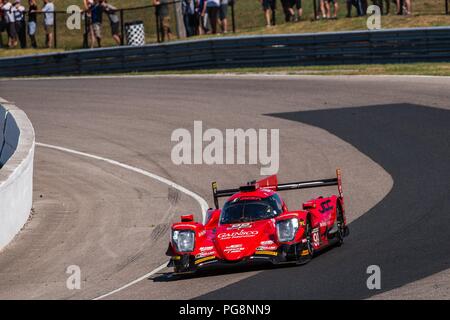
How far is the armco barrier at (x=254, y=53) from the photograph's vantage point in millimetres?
32250

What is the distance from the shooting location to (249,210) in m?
14.0

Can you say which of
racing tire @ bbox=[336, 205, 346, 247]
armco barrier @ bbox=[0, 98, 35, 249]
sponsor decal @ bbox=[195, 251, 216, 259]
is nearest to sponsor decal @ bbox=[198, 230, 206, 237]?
sponsor decal @ bbox=[195, 251, 216, 259]

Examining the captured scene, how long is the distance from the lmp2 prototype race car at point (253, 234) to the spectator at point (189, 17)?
1015 inches

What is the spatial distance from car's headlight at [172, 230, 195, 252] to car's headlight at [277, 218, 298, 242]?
1.14 m

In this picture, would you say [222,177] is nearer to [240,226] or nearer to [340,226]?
[340,226]

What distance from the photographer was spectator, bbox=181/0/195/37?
39.6 m

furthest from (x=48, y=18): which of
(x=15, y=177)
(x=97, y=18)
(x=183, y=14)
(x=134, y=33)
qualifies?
(x=15, y=177)

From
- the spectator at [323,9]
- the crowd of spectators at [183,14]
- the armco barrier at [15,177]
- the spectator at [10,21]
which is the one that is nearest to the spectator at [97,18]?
the crowd of spectators at [183,14]

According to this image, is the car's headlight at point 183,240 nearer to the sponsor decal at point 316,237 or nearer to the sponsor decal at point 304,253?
the sponsor decal at point 304,253

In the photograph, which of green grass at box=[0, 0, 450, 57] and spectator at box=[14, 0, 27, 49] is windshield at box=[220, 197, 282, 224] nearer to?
green grass at box=[0, 0, 450, 57]

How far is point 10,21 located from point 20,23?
1.37 ft

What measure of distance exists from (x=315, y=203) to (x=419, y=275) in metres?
2.98

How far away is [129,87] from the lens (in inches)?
1252
